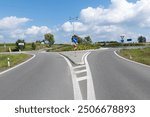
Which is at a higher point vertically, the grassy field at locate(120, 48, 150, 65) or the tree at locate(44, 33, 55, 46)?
the tree at locate(44, 33, 55, 46)

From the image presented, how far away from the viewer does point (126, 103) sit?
29.3ft

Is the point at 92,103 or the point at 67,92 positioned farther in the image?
the point at 67,92

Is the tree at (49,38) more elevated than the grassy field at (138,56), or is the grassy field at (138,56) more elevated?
the tree at (49,38)

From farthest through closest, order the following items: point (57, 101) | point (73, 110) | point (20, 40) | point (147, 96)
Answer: point (20, 40) → point (147, 96) → point (57, 101) → point (73, 110)

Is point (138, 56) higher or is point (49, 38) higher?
point (49, 38)

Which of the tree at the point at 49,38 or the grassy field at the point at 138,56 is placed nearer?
the grassy field at the point at 138,56

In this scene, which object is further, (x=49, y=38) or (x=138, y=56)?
(x=49, y=38)

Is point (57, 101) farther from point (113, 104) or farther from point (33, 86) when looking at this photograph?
point (33, 86)

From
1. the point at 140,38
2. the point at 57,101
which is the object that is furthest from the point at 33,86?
the point at 140,38

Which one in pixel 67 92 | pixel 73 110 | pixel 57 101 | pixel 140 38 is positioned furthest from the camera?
pixel 140 38

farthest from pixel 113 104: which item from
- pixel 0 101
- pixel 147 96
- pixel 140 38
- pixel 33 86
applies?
pixel 140 38

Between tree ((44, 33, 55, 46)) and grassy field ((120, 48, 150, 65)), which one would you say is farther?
tree ((44, 33, 55, 46))

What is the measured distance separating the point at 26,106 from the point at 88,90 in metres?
3.68

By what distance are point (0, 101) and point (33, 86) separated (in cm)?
331
